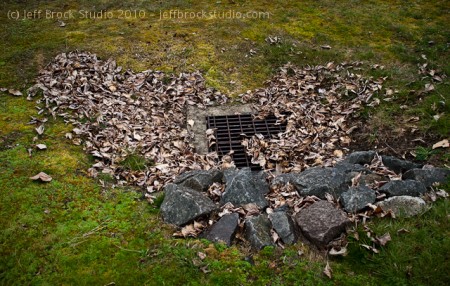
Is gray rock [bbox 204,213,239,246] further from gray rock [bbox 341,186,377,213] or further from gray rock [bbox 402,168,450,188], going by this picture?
gray rock [bbox 402,168,450,188]

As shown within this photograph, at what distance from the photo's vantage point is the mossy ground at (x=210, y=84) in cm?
411

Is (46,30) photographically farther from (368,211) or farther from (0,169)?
(368,211)

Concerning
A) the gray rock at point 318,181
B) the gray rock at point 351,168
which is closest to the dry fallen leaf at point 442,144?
the gray rock at point 351,168

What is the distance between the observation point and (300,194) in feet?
17.4

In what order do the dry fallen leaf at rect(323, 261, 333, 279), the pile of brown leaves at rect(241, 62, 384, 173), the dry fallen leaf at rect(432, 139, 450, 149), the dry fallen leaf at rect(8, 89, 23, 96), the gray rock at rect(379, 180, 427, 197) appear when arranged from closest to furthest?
the dry fallen leaf at rect(323, 261, 333, 279) < the gray rock at rect(379, 180, 427, 197) < the dry fallen leaf at rect(432, 139, 450, 149) < the pile of brown leaves at rect(241, 62, 384, 173) < the dry fallen leaf at rect(8, 89, 23, 96)

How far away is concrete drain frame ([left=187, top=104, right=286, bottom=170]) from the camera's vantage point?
6895 mm

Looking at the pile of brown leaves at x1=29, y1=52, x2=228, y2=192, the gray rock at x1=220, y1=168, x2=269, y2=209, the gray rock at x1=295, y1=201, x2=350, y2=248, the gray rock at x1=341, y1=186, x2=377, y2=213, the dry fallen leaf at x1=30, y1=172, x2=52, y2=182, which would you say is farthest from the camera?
the pile of brown leaves at x1=29, y1=52, x2=228, y2=192

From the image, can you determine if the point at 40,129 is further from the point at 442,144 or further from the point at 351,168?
the point at 442,144

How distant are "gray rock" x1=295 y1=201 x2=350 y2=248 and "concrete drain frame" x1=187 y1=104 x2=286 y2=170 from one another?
74.7 inches

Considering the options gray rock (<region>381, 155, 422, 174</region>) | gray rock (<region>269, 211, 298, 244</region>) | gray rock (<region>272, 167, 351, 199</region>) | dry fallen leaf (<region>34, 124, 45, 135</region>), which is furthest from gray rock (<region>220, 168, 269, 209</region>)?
dry fallen leaf (<region>34, 124, 45, 135</region>)

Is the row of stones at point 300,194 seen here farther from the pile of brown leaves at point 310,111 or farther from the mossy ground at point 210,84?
the pile of brown leaves at point 310,111

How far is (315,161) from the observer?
245 inches

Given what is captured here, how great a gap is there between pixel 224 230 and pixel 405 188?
270 cm

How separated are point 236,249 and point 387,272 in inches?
71.1
